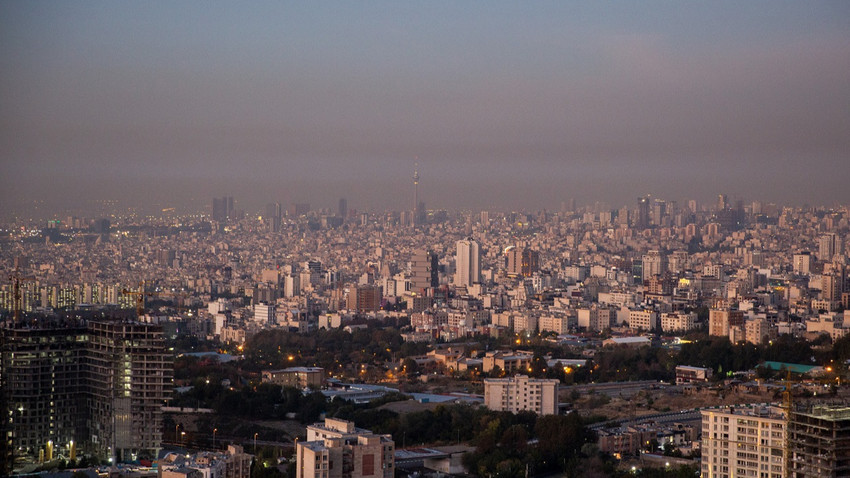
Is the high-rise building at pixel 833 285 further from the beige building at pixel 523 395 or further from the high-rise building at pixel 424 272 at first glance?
the beige building at pixel 523 395

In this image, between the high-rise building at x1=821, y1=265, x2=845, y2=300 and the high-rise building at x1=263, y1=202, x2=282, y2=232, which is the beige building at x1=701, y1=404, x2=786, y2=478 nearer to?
the high-rise building at x1=821, y1=265, x2=845, y2=300

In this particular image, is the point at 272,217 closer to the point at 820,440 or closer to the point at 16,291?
the point at 16,291

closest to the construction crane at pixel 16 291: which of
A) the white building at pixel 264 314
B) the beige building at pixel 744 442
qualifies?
the beige building at pixel 744 442

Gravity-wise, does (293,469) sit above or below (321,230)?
below

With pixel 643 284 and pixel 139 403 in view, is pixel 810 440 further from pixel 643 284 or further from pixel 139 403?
pixel 643 284

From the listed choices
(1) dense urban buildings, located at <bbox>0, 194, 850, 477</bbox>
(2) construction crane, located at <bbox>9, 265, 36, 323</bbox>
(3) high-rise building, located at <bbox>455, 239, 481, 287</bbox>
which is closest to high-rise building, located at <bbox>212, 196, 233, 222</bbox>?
(1) dense urban buildings, located at <bbox>0, 194, 850, 477</bbox>

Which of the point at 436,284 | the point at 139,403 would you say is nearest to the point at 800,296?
the point at 436,284
